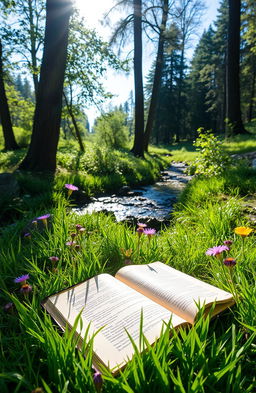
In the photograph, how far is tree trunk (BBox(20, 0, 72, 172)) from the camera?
5.48 m

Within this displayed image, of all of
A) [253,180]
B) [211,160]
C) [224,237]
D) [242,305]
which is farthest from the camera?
[211,160]

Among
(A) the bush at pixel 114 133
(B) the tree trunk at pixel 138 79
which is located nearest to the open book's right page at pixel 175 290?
(B) the tree trunk at pixel 138 79

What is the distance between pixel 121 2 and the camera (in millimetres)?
9727

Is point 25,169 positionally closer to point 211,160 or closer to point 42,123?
point 42,123

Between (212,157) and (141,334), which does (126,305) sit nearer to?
(141,334)

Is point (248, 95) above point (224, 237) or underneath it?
above

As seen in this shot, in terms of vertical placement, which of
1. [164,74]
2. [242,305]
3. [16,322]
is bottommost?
[16,322]

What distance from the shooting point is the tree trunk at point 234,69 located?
9523 mm

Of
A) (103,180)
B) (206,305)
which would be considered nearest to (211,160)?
(103,180)

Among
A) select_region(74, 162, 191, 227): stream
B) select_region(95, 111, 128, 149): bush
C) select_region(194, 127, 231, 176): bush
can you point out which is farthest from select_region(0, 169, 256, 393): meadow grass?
select_region(95, 111, 128, 149): bush

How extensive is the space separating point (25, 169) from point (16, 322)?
16.5ft

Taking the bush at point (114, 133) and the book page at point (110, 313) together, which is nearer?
the book page at point (110, 313)

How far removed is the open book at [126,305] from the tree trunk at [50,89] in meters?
4.99

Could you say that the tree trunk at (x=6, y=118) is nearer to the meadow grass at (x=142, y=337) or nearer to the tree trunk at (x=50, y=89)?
the tree trunk at (x=50, y=89)
